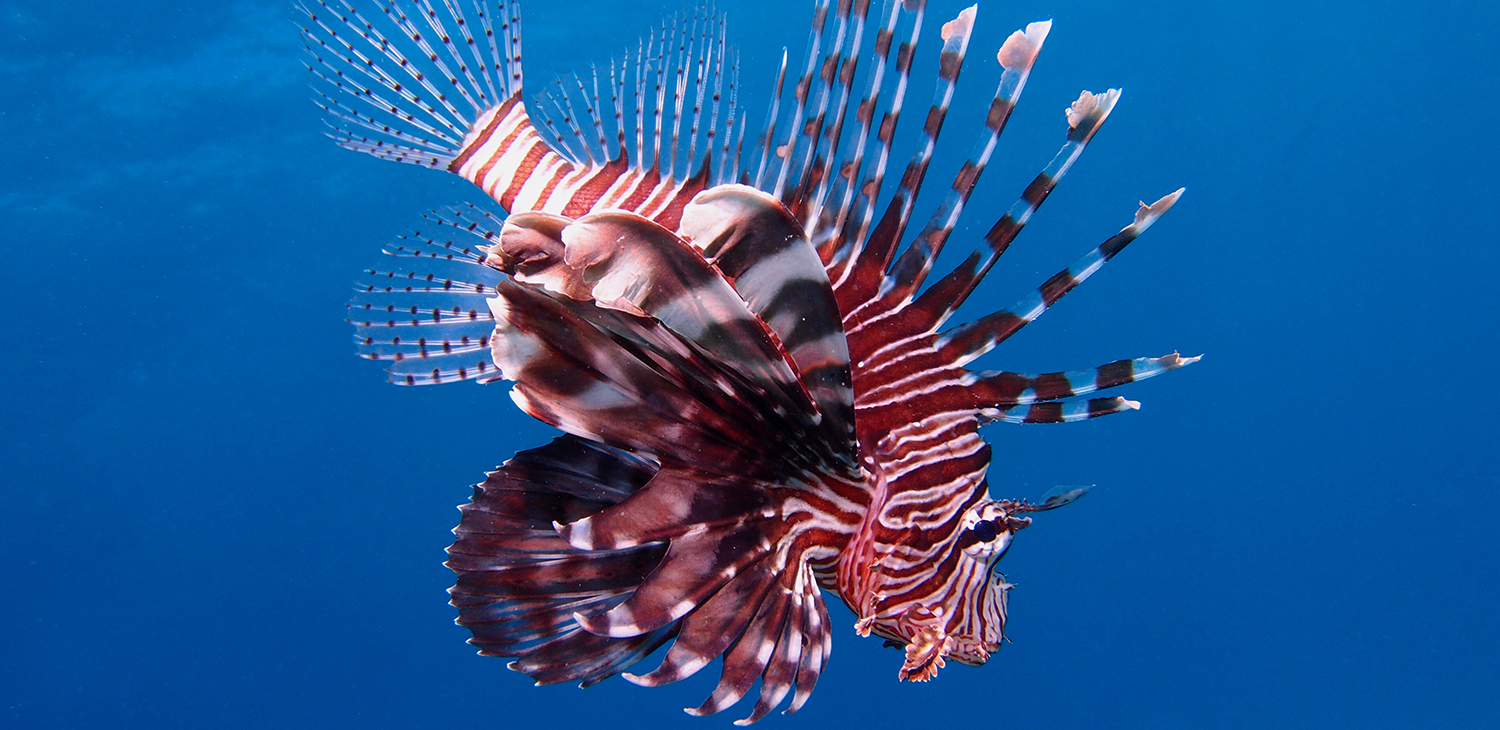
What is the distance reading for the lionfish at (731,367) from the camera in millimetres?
1625

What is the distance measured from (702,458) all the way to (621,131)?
1.97m

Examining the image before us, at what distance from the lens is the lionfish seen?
1625 mm

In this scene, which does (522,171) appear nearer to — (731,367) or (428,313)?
(428,313)

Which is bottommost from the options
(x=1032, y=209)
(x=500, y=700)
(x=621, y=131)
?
(x=1032, y=209)

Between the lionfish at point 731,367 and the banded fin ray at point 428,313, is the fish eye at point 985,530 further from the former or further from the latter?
the banded fin ray at point 428,313

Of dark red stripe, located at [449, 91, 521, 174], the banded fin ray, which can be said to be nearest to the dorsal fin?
dark red stripe, located at [449, 91, 521, 174]

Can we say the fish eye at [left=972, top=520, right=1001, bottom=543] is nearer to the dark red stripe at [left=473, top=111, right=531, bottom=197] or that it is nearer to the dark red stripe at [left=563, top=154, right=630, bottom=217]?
the dark red stripe at [left=563, top=154, right=630, bottom=217]

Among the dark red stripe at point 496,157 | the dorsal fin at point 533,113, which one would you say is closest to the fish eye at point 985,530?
the dorsal fin at point 533,113

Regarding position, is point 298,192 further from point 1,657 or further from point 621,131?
point 621,131

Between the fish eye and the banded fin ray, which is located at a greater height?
the banded fin ray

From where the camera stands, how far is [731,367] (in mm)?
1743

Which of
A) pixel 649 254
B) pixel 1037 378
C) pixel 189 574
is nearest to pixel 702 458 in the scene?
pixel 649 254

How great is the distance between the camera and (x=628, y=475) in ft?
8.97

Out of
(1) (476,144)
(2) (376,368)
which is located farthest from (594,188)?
(2) (376,368)
